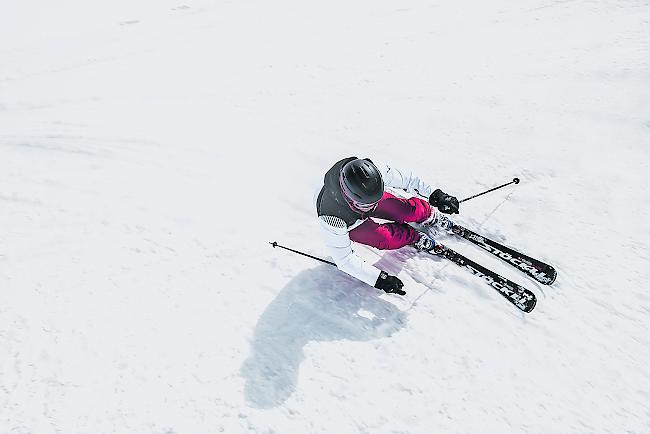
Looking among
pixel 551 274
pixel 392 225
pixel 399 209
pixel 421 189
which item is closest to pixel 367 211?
pixel 392 225

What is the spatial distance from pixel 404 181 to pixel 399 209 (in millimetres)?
368

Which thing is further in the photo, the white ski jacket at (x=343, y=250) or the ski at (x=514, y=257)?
the ski at (x=514, y=257)

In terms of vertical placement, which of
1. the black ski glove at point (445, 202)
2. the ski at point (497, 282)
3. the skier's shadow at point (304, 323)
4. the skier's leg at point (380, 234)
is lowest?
the skier's shadow at point (304, 323)

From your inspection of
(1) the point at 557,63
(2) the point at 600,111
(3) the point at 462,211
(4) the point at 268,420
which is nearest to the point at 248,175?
(3) the point at 462,211

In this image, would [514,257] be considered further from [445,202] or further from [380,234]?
[380,234]

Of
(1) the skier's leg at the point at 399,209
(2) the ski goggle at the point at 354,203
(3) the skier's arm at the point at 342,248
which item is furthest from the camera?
(1) the skier's leg at the point at 399,209

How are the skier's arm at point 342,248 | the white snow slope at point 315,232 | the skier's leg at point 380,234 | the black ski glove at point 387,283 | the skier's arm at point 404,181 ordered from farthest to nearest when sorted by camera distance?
the skier's arm at point 404,181 < the skier's leg at point 380,234 < the black ski glove at point 387,283 < the skier's arm at point 342,248 < the white snow slope at point 315,232

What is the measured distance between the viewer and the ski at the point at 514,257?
5.42 metres

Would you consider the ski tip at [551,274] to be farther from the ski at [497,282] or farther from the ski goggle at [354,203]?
the ski goggle at [354,203]

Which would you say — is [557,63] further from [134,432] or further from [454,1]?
[134,432]

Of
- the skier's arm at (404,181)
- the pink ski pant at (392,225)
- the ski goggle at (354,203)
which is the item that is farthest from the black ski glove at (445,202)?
the ski goggle at (354,203)

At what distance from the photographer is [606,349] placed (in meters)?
4.79

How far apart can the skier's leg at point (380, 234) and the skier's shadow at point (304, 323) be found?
2.02ft

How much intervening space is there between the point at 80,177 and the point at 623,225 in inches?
331
